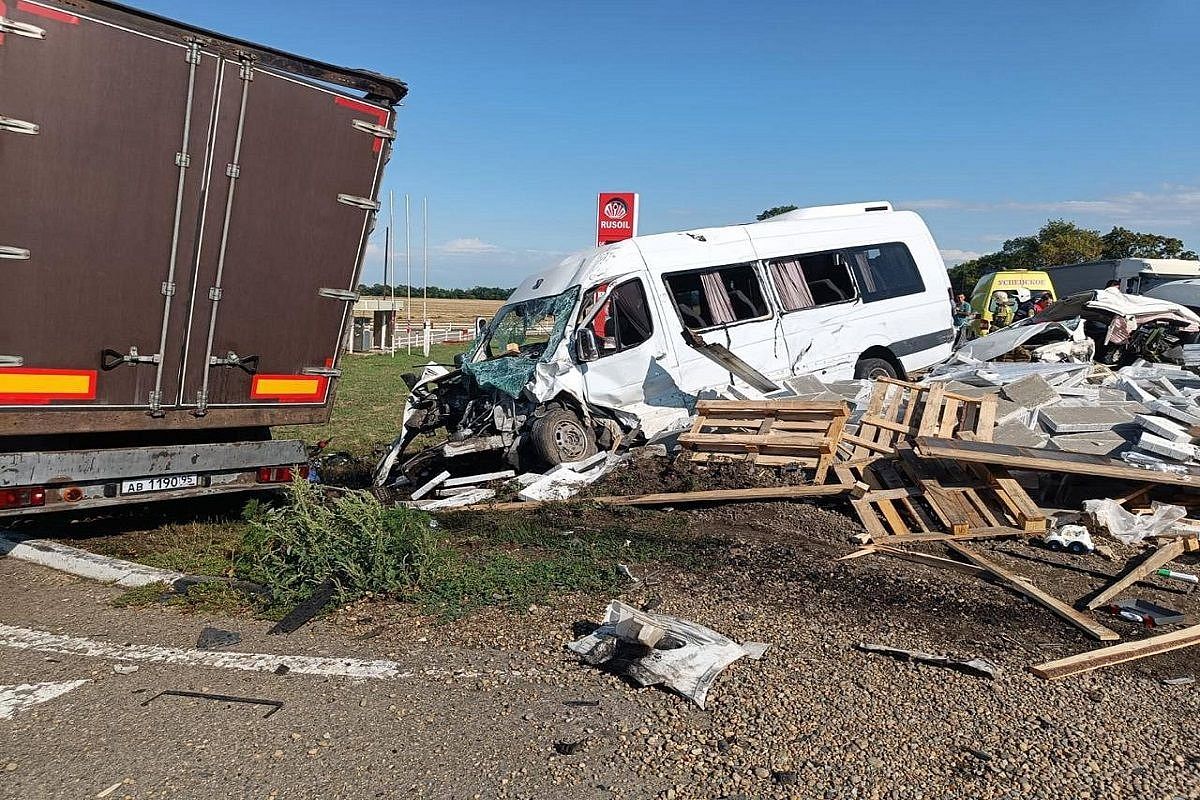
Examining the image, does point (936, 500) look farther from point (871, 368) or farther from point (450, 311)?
point (450, 311)

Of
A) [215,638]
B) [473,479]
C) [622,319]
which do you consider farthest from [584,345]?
[215,638]

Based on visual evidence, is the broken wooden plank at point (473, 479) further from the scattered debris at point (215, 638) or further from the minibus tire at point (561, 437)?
the scattered debris at point (215, 638)

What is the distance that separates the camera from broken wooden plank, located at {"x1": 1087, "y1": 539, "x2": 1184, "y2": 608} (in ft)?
17.2

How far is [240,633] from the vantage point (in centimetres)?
470

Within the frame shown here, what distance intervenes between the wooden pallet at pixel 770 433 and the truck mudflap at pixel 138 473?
12.1ft

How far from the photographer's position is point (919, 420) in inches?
320

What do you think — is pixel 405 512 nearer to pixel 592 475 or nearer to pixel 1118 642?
pixel 592 475

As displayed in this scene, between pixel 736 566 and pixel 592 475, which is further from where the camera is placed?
pixel 592 475

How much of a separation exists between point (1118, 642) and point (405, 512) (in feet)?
13.2

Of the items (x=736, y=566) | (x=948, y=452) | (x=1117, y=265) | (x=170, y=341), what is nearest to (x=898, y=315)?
(x=948, y=452)

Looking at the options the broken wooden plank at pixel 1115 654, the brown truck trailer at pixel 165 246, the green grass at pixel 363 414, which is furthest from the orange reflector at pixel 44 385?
the broken wooden plank at pixel 1115 654

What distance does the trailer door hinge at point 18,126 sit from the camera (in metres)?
4.89

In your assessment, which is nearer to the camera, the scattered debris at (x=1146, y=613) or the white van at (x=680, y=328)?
the scattered debris at (x=1146, y=613)

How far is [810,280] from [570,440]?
3841 mm
